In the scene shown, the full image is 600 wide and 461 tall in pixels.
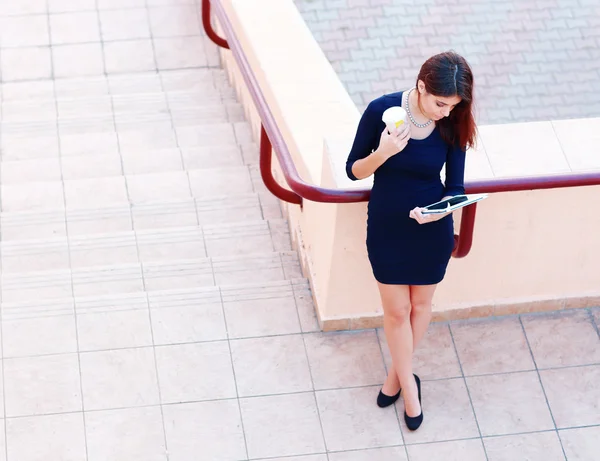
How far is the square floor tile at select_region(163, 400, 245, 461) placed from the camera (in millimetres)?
4336

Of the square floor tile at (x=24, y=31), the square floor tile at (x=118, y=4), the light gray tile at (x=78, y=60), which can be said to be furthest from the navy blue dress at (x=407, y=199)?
the square floor tile at (x=118, y=4)

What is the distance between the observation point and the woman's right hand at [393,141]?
366 centimetres

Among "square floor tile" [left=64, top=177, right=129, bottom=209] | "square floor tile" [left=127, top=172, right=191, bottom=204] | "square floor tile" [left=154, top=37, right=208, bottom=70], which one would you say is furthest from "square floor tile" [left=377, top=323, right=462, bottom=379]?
"square floor tile" [left=154, top=37, right=208, bottom=70]

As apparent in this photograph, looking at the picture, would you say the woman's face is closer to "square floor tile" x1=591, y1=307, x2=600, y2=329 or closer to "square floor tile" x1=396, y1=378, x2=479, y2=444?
"square floor tile" x1=396, y1=378, x2=479, y2=444

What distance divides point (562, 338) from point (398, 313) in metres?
1.10

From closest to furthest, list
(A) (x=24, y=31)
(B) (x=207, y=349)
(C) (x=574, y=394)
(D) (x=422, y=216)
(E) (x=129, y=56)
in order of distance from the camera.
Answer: (D) (x=422, y=216) < (C) (x=574, y=394) < (B) (x=207, y=349) < (E) (x=129, y=56) < (A) (x=24, y=31)

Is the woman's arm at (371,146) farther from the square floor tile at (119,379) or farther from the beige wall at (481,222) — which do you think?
the square floor tile at (119,379)

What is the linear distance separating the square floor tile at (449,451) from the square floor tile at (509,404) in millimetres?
98

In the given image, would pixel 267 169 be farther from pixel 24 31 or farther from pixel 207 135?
pixel 24 31

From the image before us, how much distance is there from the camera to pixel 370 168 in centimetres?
379

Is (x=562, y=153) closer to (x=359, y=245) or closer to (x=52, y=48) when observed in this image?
(x=359, y=245)

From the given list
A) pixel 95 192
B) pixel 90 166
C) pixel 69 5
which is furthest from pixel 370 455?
pixel 69 5

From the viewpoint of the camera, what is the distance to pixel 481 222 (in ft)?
14.9

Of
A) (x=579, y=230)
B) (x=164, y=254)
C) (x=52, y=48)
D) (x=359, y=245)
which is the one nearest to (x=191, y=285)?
(x=164, y=254)
